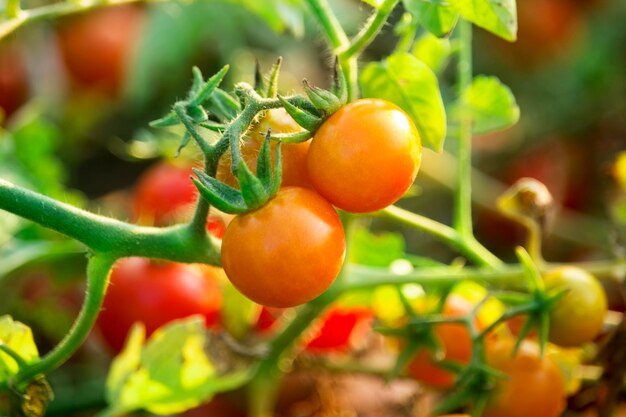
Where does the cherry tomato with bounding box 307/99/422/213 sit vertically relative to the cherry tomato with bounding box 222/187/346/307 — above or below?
above

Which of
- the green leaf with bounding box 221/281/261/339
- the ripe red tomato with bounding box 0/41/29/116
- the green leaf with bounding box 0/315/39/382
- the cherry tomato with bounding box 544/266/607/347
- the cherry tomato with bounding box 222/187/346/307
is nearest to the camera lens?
the cherry tomato with bounding box 222/187/346/307

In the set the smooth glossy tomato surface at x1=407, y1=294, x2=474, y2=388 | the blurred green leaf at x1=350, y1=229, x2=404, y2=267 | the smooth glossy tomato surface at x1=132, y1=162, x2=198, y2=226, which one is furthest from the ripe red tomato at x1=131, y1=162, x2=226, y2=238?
the smooth glossy tomato surface at x1=407, y1=294, x2=474, y2=388

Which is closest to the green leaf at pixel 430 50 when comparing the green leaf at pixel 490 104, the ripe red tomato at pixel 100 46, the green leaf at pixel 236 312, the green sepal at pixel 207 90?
the green leaf at pixel 490 104

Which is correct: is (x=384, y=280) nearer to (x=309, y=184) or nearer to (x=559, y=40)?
(x=309, y=184)

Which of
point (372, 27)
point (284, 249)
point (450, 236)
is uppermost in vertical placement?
point (372, 27)

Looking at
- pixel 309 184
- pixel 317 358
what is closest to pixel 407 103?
pixel 309 184

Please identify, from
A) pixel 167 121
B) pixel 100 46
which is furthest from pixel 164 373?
pixel 100 46

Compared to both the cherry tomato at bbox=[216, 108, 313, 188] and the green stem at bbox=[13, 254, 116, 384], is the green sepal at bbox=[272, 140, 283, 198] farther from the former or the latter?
the green stem at bbox=[13, 254, 116, 384]

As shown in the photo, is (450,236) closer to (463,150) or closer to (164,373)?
(463,150)

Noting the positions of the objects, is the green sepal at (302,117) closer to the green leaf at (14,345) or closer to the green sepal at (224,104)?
the green sepal at (224,104)
